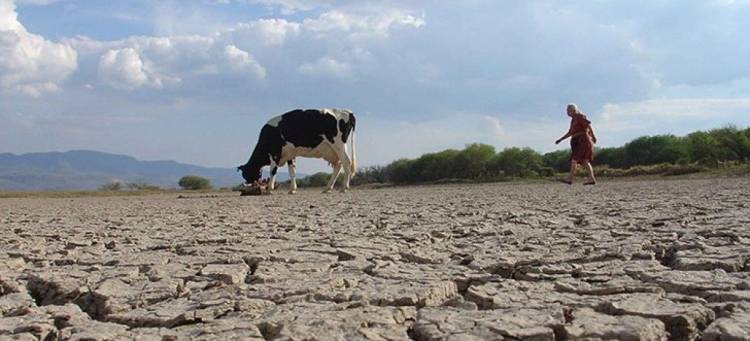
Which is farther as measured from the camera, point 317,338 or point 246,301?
point 246,301

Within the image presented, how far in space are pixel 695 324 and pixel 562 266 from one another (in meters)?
1.07

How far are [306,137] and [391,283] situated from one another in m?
11.8

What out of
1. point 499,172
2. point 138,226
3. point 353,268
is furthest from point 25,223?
point 499,172

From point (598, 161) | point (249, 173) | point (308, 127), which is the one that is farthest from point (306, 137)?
point (598, 161)

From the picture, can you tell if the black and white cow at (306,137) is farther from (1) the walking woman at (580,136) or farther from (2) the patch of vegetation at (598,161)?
(2) the patch of vegetation at (598,161)

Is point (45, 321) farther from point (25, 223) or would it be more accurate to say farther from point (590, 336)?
point (25, 223)

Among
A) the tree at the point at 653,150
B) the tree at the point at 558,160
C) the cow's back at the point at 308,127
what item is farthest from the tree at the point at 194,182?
the tree at the point at 653,150

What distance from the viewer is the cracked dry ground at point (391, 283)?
2131 millimetres

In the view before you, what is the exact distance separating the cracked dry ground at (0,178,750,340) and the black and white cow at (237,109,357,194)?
9359mm

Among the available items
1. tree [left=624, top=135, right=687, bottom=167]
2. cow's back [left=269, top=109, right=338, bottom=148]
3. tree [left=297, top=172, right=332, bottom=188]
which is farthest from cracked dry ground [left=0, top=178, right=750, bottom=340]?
tree [left=297, top=172, right=332, bottom=188]

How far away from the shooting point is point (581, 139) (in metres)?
12.3

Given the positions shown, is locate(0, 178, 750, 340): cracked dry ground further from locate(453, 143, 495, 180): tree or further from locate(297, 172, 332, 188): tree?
locate(297, 172, 332, 188): tree

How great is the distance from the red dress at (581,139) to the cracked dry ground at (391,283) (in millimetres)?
7069

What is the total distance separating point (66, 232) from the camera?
17.9 feet
